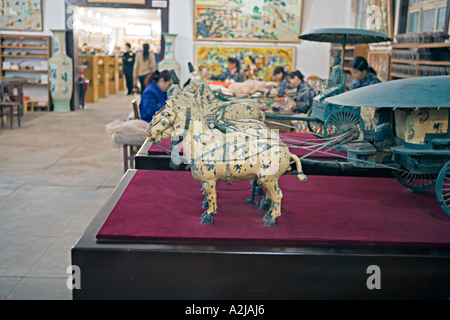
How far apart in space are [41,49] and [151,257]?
10.8 m

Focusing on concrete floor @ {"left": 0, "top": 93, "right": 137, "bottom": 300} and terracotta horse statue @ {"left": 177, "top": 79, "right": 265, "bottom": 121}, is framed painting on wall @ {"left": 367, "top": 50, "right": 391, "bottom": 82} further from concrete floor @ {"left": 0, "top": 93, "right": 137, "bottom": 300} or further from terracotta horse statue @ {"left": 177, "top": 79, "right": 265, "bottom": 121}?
concrete floor @ {"left": 0, "top": 93, "right": 137, "bottom": 300}

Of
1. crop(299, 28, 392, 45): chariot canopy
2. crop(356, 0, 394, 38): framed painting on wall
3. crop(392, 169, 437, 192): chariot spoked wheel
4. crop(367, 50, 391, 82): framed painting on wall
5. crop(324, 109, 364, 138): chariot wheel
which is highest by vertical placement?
crop(356, 0, 394, 38): framed painting on wall

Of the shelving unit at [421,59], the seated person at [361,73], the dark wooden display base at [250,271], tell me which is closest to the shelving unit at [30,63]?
the shelving unit at [421,59]

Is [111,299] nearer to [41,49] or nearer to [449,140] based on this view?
[449,140]

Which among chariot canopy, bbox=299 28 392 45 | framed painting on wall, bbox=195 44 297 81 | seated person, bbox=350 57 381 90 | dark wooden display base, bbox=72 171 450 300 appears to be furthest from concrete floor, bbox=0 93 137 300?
framed painting on wall, bbox=195 44 297 81

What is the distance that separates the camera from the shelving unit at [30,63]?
11727 millimetres

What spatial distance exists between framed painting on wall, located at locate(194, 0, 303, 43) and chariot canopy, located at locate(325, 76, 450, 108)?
29.5ft

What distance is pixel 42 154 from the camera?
720 cm

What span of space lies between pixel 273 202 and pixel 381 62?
632cm

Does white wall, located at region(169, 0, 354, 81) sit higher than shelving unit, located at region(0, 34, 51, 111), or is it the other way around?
white wall, located at region(169, 0, 354, 81)

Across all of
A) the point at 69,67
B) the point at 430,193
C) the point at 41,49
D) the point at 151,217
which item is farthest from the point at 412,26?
the point at 41,49

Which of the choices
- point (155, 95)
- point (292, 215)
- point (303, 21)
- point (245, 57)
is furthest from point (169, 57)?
point (292, 215)

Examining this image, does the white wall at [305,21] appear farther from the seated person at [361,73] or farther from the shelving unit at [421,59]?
the seated person at [361,73]

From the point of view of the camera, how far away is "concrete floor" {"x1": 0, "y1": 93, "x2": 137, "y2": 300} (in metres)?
3.33
